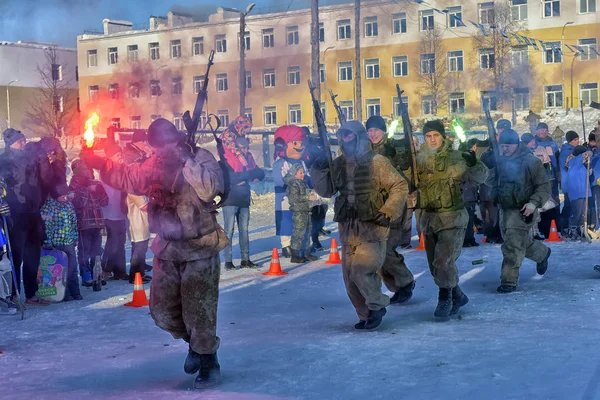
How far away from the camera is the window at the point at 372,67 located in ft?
165

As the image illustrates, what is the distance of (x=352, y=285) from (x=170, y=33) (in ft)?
133

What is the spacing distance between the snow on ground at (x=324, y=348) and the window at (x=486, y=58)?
119 feet

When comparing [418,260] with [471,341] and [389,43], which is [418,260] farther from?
[389,43]

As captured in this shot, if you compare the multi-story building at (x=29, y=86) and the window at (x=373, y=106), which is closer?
the window at (x=373, y=106)

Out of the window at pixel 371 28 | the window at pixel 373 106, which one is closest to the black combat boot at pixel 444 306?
the window at pixel 371 28

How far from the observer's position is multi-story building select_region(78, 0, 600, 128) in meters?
42.9

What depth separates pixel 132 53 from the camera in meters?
45.2

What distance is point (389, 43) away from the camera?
49.4m

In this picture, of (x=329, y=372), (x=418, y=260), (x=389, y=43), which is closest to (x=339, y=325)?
(x=329, y=372)

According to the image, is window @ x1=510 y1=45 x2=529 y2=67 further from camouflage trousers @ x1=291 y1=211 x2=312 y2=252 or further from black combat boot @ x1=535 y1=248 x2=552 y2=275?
black combat boot @ x1=535 y1=248 x2=552 y2=275

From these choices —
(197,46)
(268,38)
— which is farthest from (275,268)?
(268,38)

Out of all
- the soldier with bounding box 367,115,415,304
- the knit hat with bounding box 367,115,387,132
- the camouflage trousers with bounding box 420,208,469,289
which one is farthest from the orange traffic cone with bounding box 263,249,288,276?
the camouflage trousers with bounding box 420,208,469,289

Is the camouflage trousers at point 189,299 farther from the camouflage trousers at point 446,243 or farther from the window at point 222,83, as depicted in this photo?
the window at point 222,83

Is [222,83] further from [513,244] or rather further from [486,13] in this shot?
[513,244]
